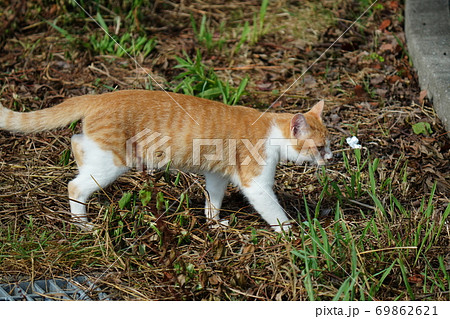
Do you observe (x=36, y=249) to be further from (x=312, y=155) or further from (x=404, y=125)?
(x=404, y=125)

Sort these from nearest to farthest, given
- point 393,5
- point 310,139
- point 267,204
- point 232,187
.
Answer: point 267,204
point 310,139
point 232,187
point 393,5

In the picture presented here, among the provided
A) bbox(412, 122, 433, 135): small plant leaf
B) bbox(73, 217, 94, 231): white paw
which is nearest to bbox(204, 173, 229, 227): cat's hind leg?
bbox(73, 217, 94, 231): white paw

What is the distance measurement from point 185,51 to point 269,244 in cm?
293

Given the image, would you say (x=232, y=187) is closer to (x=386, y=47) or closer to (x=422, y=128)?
(x=422, y=128)

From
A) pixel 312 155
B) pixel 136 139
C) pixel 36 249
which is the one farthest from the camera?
pixel 312 155

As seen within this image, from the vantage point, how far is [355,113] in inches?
197

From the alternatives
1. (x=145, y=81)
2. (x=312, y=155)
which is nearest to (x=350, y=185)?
(x=312, y=155)

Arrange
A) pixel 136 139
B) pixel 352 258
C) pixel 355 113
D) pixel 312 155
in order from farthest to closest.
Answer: pixel 355 113
pixel 312 155
pixel 136 139
pixel 352 258

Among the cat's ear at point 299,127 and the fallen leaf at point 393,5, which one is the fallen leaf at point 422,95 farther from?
the fallen leaf at point 393,5

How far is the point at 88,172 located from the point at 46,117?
454 millimetres

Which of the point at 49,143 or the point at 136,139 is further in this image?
the point at 49,143

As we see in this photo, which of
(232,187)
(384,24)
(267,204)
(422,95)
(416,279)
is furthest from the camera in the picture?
(384,24)

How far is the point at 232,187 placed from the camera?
4457 millimetres

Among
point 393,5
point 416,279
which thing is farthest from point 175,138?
point 393,5
